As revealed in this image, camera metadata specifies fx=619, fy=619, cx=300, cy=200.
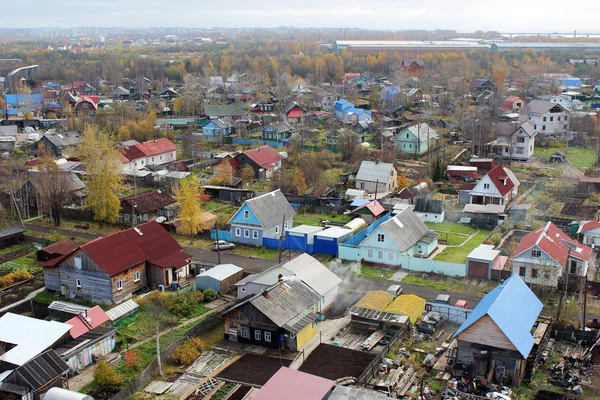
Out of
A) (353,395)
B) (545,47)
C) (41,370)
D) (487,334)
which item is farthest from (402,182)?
(545,47)

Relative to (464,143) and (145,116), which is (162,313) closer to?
(464,143)

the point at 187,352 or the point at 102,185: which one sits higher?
the point at 102,185

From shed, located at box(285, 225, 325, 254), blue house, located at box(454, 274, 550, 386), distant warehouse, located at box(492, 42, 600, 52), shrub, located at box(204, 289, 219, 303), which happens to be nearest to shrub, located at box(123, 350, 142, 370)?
shrub, located at box(204, 289, 219, 303)

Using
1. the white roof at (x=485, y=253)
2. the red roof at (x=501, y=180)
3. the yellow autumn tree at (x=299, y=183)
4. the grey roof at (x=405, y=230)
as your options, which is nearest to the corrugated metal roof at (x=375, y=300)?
the grey roof at (x=405, y=230)

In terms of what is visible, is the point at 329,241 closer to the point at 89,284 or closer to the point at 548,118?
the point at 89,284

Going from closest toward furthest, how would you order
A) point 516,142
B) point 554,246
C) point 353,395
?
point 353,395 < point 554,246 < point 516,142
